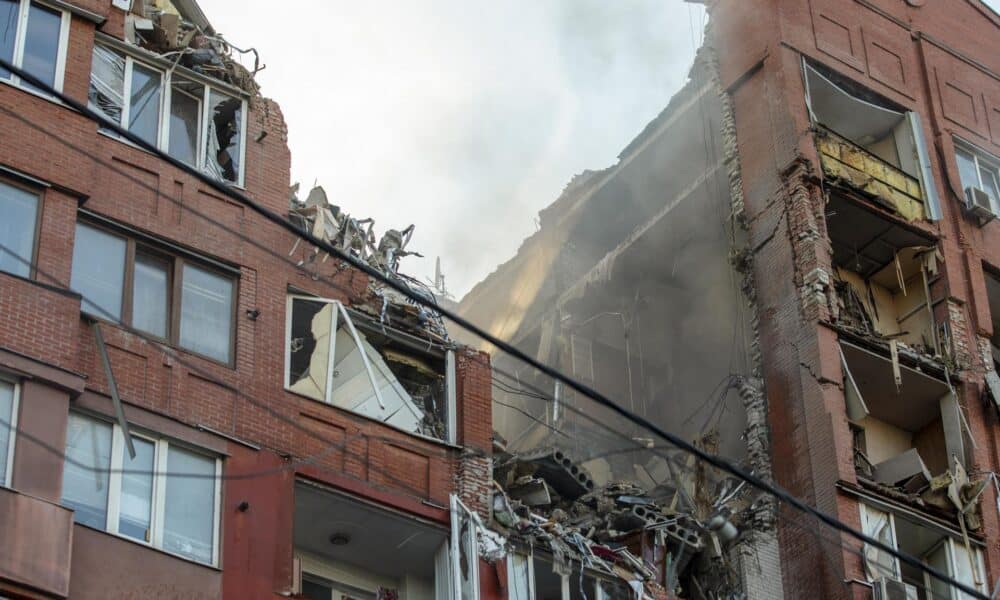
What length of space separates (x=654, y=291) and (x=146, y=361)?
17032 mm

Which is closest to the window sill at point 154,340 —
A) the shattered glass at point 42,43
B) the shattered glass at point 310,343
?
the shattered glass at point 310,343

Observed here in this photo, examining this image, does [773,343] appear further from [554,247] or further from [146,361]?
[146,361]

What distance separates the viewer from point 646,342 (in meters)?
36.3

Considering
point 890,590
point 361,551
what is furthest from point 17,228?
point 890,590

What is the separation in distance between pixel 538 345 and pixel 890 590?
13.1 meters

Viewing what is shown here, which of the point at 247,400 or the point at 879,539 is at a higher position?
the point at 879,539

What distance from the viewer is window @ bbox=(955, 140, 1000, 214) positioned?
3559 cm

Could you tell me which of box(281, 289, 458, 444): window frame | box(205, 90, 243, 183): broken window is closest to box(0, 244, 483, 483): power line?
box(281, 289, 458, 444): window frame

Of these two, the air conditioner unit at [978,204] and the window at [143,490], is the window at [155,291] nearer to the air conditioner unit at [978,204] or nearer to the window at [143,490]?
the window at [143,490]

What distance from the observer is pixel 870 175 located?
33.2m

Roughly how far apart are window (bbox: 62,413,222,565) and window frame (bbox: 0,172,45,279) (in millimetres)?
1852

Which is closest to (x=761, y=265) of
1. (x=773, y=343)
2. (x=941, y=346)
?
(x=773, y=343)

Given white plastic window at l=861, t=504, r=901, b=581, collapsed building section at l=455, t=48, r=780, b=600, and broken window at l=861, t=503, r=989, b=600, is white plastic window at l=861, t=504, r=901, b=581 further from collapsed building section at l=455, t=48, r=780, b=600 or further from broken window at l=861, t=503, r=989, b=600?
collapsed building section at l=455, t=48, r=780, b=600

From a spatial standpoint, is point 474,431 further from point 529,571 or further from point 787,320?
point 787,320
